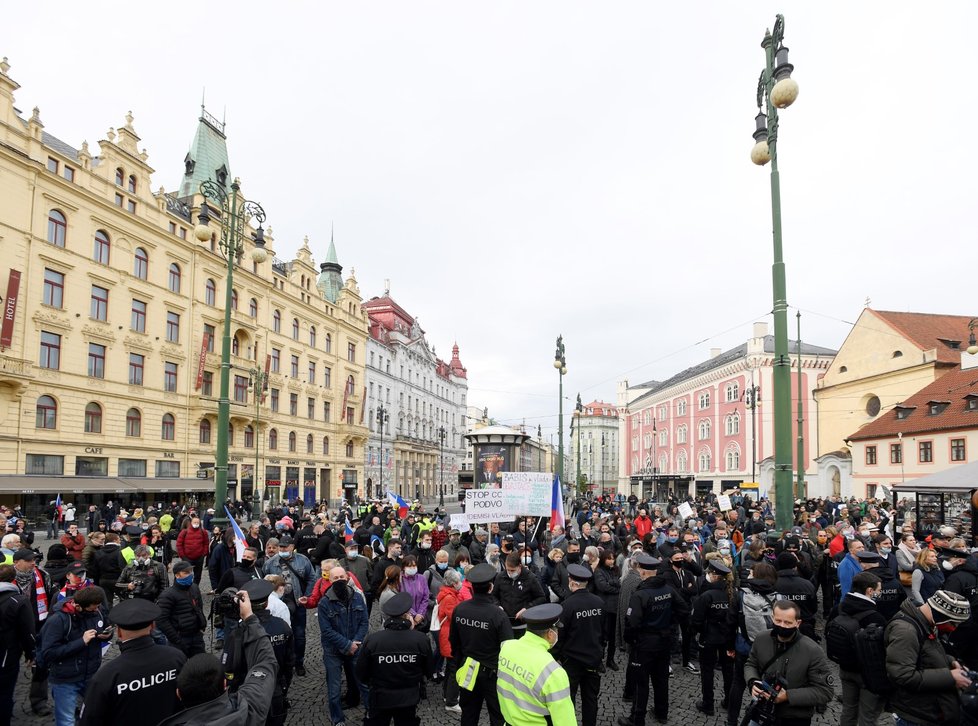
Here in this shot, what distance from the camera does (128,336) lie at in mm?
34344

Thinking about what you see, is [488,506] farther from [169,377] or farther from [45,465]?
[169,377]

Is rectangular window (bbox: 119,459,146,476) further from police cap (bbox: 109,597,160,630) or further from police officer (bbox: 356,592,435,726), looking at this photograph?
police cap (bbox: 109,597,160,630)

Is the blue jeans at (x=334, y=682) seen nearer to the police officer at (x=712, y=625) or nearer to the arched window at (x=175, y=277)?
the police officer at (x=712, y=625)

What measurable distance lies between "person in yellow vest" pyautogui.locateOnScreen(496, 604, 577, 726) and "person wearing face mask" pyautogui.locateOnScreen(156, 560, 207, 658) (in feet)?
14.5

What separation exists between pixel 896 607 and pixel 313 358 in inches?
1953

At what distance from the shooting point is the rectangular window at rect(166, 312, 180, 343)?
37.8 meters

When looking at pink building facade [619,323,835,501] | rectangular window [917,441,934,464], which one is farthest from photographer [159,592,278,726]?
pink building facade [619,323,835,501]

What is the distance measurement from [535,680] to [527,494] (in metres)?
8.08

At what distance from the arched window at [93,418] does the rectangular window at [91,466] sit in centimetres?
136

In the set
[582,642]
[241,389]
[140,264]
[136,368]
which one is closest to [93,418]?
[136,368]

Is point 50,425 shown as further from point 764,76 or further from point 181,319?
point 764,76

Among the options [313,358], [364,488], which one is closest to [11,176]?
[313,358]

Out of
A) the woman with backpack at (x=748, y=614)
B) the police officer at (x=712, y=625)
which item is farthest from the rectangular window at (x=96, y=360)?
the woman with backpack at (x=748, y=614)

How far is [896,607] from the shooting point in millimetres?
7504
